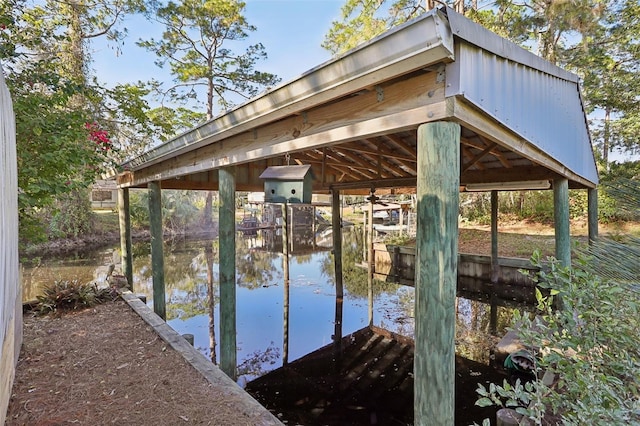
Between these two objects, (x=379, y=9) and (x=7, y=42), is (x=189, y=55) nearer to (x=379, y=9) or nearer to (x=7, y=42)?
(x=379, y=9)

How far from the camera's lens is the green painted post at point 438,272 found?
175 cm

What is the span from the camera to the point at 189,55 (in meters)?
15.2

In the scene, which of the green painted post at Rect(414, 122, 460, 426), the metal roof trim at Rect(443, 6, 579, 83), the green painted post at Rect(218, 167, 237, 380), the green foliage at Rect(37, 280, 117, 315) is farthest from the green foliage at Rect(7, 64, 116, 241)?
the metal roof trim at Rect(443, 6, 579, 83)

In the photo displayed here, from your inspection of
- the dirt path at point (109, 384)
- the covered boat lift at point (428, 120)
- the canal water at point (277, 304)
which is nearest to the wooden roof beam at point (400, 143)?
the covered boat lift at point (428, 120)

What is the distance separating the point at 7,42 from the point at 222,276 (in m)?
4.41

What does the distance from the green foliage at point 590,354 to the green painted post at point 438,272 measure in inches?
10.8

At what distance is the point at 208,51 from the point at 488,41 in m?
16.3

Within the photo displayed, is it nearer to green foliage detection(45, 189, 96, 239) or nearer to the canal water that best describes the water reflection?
the canal water

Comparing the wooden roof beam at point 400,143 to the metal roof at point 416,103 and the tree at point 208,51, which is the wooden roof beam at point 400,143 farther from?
the tree at point 208,51

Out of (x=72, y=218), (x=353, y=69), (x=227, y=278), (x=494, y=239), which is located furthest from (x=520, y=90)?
(x=72, y=218)

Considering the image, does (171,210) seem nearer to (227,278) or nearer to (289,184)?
(227,278)

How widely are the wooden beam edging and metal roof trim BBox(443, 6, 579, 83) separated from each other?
9.19 ft

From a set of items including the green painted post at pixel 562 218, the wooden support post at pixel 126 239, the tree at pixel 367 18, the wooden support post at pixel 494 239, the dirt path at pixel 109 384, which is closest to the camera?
the dirt path at pixel 109 384

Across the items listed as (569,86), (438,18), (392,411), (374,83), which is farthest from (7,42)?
(569,86)
